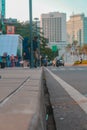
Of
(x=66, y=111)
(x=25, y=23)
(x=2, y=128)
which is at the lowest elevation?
(x=66, y=111)

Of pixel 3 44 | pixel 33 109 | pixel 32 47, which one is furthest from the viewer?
pixel 3 44

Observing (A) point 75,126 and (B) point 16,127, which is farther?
(A) point 75,126

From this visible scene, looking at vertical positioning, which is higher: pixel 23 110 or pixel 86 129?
pixel 23 110

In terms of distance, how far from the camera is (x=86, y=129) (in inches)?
267

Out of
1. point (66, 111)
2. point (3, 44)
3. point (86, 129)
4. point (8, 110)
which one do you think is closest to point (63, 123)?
point (86, 129)

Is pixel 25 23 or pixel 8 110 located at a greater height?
pixel 25 23

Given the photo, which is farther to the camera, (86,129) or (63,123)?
(63,123)

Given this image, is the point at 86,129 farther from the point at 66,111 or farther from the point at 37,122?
the point at 37,122

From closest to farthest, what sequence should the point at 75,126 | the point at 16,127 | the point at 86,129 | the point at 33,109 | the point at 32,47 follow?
1. the point at 16,127
2. the point at 33,109
3. the point at 86,129
4. the point at 75,126
5. the point at 32,47

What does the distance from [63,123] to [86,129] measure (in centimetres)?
92

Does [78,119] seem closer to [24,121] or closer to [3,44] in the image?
[24,121]

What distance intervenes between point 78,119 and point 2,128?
17.8 ft

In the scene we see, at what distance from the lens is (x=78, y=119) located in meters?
8.07

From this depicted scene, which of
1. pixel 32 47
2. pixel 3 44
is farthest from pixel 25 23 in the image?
pixel 32 47
